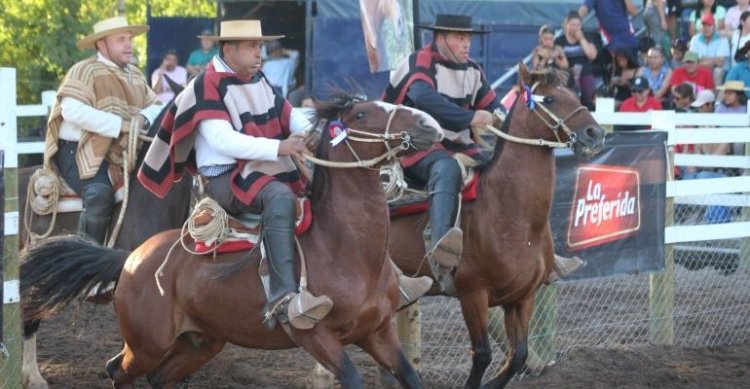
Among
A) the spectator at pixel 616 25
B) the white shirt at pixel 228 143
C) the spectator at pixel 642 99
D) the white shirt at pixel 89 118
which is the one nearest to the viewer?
the white shirt at pixel 228 143

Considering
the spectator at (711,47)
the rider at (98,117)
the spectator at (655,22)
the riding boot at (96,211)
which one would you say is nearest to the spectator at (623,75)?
the spectator at (711,47)

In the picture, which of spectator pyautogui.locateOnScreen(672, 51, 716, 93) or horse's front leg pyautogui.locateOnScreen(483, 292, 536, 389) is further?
spectator pyautogui.locateOnScreen(672, 51, 716, 93)

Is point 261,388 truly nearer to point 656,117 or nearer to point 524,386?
point 524,386

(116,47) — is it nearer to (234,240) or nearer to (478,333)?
(234,240)

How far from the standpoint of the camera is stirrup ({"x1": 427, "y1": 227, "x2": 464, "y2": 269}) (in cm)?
754

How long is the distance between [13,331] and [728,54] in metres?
11.3

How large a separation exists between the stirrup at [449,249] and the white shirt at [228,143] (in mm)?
1200

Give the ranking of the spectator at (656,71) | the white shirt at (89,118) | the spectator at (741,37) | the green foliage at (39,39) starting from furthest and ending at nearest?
the green foliage at (39,39) → the spectator at (656,71) → the spectator at (741,37) → the white shirt at (89,118)

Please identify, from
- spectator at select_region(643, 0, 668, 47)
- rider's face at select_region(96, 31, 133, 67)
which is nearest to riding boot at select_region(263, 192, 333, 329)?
rider's face at select_region(96, 31, 133, 67)

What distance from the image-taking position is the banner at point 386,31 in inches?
387

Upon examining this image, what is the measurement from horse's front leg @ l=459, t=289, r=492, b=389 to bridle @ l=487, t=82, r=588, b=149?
1002 millimetres

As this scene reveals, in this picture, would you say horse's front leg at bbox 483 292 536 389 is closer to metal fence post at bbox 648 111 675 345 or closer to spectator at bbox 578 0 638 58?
metal fence post at bbox 648 111 675 345

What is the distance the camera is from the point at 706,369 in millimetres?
8898

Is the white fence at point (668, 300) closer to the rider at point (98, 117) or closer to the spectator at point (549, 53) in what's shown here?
the rider at point (98, 117)
